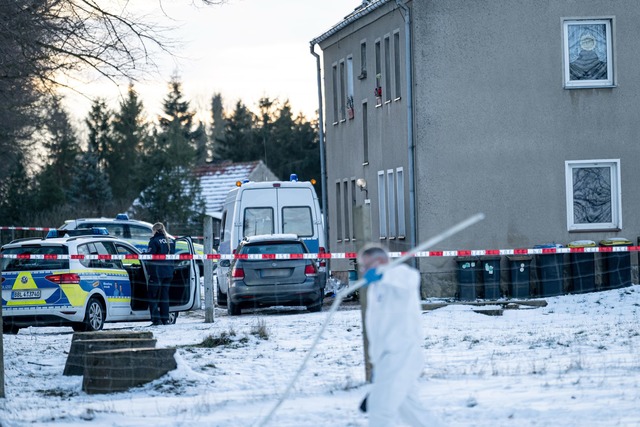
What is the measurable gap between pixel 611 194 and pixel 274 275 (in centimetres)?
955

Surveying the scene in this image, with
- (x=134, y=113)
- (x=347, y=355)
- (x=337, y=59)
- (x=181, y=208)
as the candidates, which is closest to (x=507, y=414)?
(x=347, y=355)

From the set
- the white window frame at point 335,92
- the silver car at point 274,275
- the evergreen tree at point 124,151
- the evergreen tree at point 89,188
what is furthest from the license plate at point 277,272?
the evergreen tree at point 124,151

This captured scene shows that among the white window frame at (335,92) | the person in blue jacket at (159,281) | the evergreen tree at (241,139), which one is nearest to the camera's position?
the person in blue jacket at (159,281)

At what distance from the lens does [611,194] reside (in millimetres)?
31641

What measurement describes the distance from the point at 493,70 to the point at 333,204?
10.8 metres

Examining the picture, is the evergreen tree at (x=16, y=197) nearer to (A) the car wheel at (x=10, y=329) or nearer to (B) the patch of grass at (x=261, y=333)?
(A) the car wheel at (x=10, y=329)

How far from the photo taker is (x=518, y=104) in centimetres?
3123

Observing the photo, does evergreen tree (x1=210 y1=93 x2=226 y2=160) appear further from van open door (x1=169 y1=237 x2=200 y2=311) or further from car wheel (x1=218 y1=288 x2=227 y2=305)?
van open door (x1=169 y1=237 x2=200 y2=311)

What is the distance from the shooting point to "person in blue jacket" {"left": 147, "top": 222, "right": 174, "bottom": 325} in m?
23.3

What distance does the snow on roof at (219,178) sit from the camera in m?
72.2

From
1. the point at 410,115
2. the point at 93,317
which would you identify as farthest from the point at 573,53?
the point at 93,317

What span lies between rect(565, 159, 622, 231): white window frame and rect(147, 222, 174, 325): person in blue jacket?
10.9 m

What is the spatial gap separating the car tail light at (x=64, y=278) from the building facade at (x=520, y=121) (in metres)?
10.6

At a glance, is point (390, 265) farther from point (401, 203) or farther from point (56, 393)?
point (401, 203)
